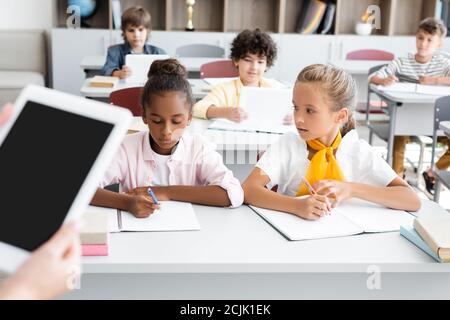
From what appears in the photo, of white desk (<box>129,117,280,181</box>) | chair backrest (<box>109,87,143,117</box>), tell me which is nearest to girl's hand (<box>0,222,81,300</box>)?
white desk (<box>129,117,280,181</box>)

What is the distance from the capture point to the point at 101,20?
6.00 m

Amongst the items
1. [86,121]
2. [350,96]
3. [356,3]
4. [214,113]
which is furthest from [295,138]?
[356,3]

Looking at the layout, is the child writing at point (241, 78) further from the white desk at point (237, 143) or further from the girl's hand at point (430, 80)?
the girl's hand at point (430, 80)

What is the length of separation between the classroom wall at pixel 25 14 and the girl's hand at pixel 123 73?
236 cm

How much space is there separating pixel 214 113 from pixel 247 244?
4.95 feet

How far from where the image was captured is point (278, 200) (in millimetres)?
1725

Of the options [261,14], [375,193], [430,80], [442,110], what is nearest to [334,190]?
[375,193]

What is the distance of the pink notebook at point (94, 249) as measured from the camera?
4.58 ft

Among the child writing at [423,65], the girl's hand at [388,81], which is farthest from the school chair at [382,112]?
the girl's hand at [388,81]

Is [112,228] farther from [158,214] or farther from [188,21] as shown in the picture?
[188,21]

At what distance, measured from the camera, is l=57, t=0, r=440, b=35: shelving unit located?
235 inches

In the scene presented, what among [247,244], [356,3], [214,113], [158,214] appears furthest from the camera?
[356,3]

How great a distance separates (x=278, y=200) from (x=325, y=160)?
0.25 metres

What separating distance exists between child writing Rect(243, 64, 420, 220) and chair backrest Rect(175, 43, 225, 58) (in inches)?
128
